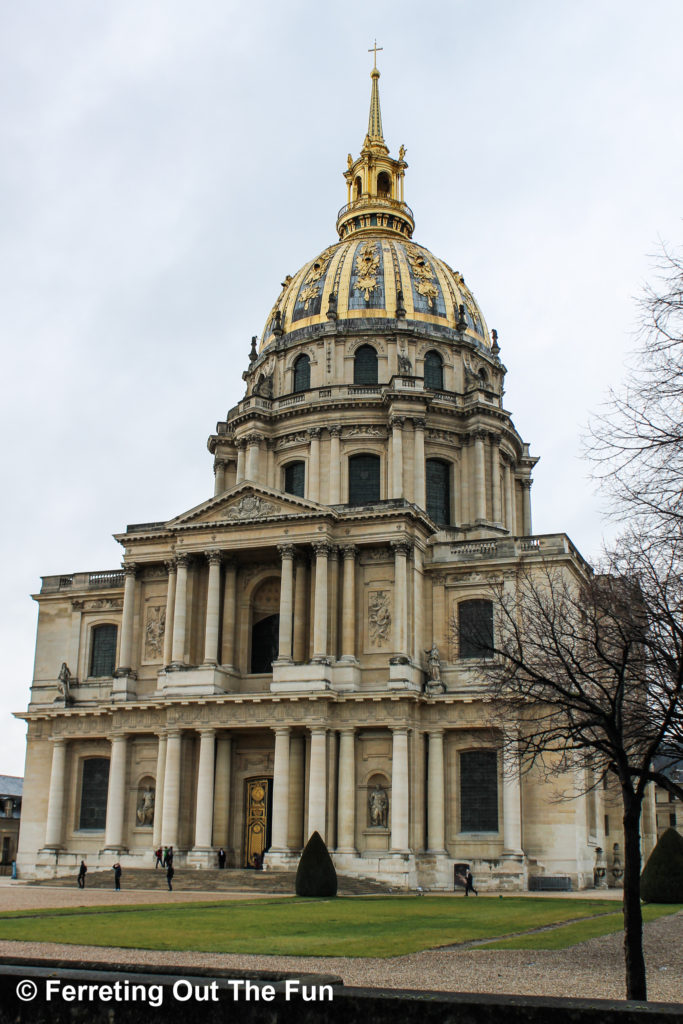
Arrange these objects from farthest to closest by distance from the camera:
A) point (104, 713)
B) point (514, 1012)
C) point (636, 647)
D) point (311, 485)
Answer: point (311, 485)
point (104, 713)
point (636, 647)
point (514, 1012)

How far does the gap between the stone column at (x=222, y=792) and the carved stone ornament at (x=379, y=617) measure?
8.58m

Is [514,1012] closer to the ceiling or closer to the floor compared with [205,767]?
closer to the floor

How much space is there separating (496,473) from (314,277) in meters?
18.1

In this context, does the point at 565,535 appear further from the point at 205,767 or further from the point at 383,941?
the point at 383,941

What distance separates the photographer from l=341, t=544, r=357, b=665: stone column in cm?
5122

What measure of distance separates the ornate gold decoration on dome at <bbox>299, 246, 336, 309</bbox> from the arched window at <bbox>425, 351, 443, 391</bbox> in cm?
862

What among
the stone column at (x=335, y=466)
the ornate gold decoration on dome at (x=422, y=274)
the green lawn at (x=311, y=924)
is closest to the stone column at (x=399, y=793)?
the green lawn at (x=311, y=924)

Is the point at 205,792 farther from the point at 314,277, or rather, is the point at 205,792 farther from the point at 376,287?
the point at 314,277

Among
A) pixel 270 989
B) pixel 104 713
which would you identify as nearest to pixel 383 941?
pixel 270 989

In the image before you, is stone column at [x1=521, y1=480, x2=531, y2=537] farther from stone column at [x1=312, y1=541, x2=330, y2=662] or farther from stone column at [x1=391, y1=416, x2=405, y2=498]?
stone column at [x1=312, y1=541, x2=330, y2=662]

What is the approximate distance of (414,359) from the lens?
218 feet

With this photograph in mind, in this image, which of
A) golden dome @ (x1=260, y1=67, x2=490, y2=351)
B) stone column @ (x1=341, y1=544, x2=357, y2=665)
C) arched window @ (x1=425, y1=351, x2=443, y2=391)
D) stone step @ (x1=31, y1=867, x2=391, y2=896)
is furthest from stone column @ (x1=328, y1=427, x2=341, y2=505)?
stone step @ (x1=31, y1=867, x2=391, y2=896)

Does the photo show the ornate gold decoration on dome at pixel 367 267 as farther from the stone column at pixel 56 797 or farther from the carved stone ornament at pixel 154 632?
the stone column at pixel 56 797

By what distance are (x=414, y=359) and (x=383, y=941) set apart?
4767cm
